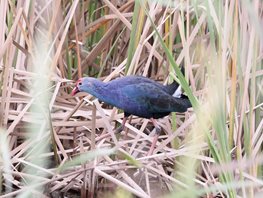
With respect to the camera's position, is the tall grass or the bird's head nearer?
the tall grass

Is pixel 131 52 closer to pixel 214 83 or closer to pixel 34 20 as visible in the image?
pixel 34 20

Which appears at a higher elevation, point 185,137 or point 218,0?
point 218,0

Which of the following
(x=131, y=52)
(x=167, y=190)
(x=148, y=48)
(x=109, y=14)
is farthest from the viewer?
(x=109, y=14)

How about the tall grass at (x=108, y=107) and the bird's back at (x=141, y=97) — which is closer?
the tall grass at (x=108, y=107)

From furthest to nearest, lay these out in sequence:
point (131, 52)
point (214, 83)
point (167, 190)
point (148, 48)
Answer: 1. point (148, 48)
2. point (131, 52)
3. point (167, 190)
4. point (214, 83)

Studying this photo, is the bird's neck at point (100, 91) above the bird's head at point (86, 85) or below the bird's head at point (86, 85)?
below

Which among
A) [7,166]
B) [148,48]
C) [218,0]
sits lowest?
[7,166]

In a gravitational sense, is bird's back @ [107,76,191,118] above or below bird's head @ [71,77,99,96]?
below

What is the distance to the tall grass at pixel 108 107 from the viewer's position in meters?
1.66

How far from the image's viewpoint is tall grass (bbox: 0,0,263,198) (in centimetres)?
166

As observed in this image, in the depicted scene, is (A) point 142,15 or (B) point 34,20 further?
(B) point 34,20

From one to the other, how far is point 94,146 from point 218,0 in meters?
0.59

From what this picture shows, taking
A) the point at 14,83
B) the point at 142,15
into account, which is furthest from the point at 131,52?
the point at 14,83

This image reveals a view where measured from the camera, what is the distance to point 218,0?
1.50m
